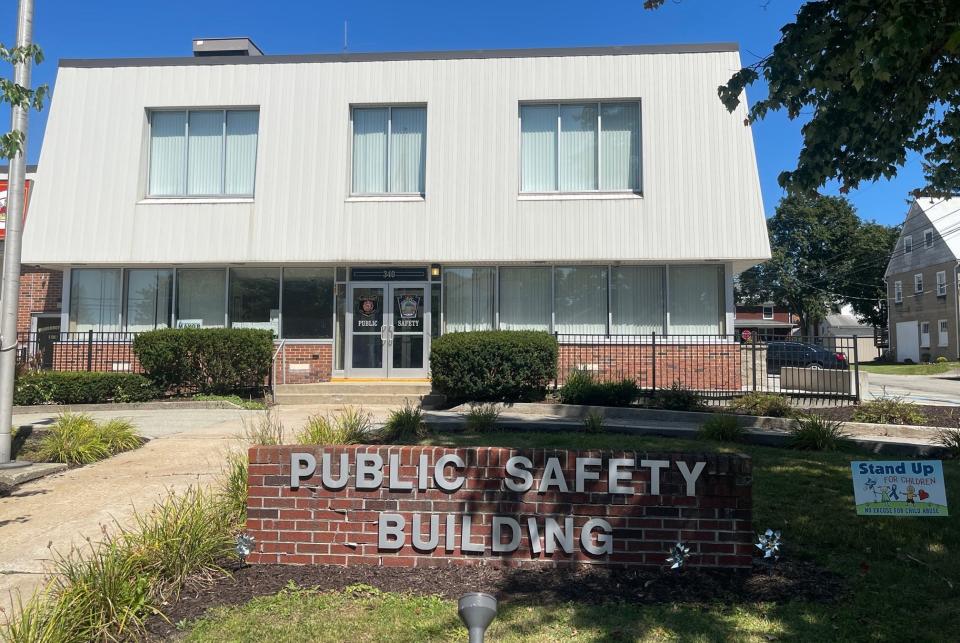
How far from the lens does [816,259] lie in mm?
57969

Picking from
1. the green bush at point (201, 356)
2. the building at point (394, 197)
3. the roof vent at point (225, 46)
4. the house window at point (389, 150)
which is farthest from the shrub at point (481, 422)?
the roof vent at point (225, 46)

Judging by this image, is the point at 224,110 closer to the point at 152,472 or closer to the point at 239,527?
the point at 152,472

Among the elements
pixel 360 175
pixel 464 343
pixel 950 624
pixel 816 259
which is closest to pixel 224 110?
pixel 360 175

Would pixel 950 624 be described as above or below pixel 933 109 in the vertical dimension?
below

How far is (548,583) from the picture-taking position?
425cm

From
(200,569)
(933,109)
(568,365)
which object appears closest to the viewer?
(200,569)

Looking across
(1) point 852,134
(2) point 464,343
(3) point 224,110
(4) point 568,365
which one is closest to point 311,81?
(3) point 224,110

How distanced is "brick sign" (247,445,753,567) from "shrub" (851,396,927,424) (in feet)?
23.3

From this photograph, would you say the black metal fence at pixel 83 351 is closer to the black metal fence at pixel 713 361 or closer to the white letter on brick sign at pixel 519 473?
the black metal fence at pixel 713 361

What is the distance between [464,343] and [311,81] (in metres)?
8.18

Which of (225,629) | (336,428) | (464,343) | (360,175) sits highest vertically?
(360,175)

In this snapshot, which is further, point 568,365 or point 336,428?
point 568,365

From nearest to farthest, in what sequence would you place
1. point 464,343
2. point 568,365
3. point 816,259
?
point 464,343
point 568,365
point 816,259

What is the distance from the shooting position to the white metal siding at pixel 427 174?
1543cm
